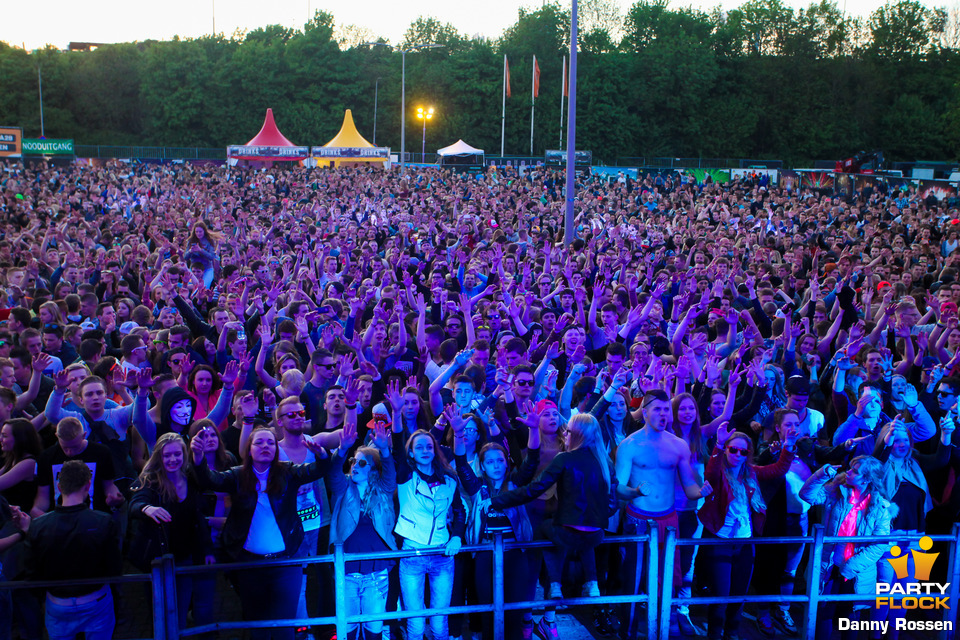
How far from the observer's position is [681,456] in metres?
5.08

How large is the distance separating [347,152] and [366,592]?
3338cm

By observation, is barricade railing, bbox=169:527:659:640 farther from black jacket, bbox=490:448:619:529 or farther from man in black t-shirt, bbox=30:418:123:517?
man in black t-shirt, bbox=30:418:123:517

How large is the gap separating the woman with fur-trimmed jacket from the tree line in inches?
2271

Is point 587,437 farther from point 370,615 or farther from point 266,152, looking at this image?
point 266,152

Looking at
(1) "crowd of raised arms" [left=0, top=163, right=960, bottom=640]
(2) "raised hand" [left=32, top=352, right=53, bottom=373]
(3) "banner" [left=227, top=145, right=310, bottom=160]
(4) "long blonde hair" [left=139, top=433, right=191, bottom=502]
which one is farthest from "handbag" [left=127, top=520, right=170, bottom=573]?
(3) "banner" [left=227, top=145, right=310, bottom=160]

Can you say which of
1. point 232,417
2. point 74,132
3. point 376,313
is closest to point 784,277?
point 376,313

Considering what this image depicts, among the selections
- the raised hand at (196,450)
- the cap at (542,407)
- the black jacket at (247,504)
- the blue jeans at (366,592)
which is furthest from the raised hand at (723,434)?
the raised hand at (196,450)

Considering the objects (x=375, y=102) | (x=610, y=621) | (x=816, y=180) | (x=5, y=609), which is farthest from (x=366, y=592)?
(x=375, y=102)

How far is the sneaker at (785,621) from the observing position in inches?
213

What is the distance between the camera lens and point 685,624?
5395 mm

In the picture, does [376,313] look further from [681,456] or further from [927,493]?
[927,493]

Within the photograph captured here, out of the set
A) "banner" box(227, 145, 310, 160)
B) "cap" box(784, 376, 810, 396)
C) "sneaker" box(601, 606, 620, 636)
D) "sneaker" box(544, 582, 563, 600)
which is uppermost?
"banner" box(227, 145, 310, 160)

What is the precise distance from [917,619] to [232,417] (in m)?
5.00

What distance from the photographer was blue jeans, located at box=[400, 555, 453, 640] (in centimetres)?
482
